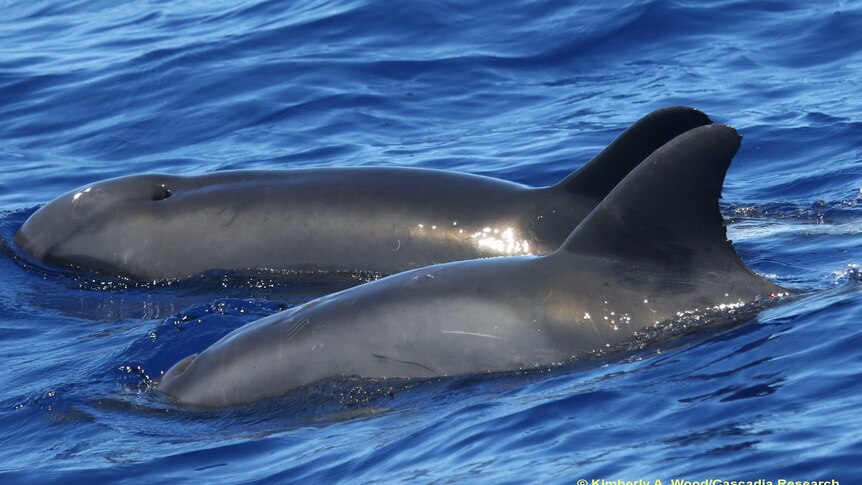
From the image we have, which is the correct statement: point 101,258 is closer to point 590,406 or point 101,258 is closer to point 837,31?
point 590,406

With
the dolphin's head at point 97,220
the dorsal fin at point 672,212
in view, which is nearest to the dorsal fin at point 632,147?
the dorsal fin at point 672,212

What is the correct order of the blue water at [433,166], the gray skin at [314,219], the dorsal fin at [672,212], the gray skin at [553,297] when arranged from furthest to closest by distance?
1. the gray skin at [314,219]
2. the gray skin at [553,297]
3. the dorsal fin at [672,212]
4. the blue water at [433,166]

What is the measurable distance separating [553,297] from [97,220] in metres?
5.91

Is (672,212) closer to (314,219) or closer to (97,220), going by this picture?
(314,219)

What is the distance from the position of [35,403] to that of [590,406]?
422cm

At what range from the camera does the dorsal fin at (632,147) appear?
10062 mm

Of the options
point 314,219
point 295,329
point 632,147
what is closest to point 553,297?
point 295,329

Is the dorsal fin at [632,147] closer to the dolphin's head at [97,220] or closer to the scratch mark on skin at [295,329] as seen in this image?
the scratch mark on skin at [295,329]

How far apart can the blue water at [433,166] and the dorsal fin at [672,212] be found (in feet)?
1.70

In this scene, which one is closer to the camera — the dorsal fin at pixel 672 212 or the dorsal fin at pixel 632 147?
the dorsal fin at pixel 672 212

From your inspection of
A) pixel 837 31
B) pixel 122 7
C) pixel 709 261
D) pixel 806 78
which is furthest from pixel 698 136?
pixel 122 7

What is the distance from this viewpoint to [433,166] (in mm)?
16719

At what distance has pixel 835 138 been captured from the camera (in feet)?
51.7

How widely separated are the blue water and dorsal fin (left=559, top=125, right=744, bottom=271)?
0.52 meters
